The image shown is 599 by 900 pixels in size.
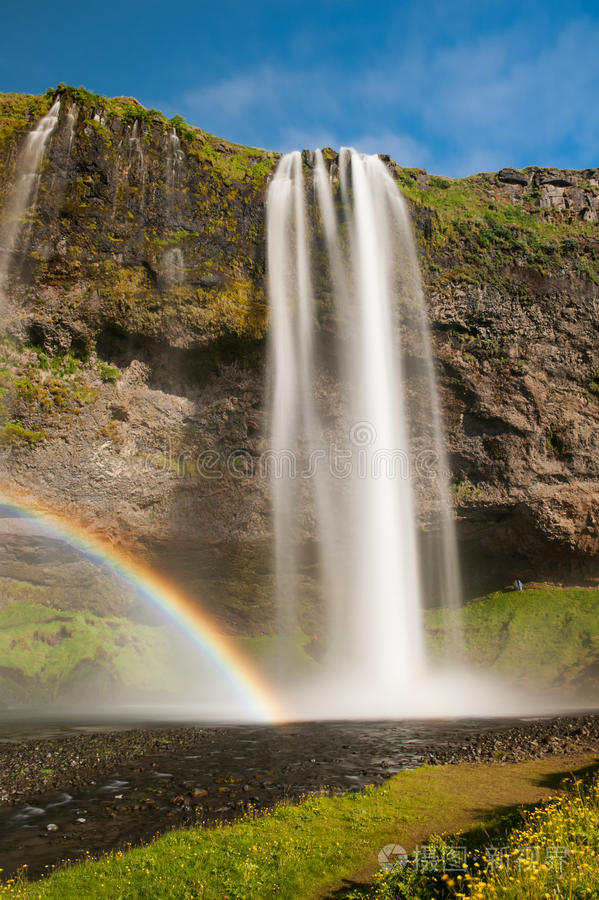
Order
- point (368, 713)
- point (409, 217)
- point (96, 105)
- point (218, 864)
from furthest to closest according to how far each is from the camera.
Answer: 1. point (409, 217)
2. point (96, 105)
3. point (368, 713)
4. point (218, 864)

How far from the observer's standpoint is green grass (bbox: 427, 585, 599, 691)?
27.5 metres

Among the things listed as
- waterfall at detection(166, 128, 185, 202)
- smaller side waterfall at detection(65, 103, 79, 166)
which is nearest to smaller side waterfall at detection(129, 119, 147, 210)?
waterfall at detection(166, 128, 185, 202)

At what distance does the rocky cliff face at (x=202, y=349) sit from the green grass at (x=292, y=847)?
2368cm

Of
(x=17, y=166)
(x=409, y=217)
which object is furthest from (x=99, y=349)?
(x=409, y=217)

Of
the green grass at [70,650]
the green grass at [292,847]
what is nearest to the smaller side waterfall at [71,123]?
the green grass at [70,650]

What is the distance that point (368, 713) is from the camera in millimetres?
21969

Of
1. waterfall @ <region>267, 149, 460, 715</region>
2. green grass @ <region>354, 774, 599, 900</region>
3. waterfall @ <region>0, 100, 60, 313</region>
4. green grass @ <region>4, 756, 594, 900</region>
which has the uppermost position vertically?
waterfall @ <region>0, 100, 60, 313</region>

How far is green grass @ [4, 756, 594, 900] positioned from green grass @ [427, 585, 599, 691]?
64.0ft

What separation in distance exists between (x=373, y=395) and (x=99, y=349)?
52.3 ft

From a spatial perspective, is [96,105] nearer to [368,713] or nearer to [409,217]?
[409,217]

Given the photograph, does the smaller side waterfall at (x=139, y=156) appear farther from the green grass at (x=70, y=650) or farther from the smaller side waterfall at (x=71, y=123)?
the green grass at (x=70, y=650)

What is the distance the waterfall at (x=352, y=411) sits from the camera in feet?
107

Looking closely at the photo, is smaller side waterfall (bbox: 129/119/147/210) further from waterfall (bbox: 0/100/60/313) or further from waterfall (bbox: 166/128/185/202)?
waterfall (bbox: 0/100/60/313)

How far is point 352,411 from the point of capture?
33125 mm
